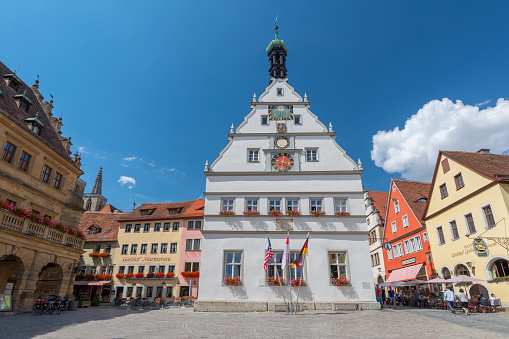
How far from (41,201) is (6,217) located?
189 inches

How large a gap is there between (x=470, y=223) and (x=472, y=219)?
48cm

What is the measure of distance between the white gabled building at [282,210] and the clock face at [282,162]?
73mm

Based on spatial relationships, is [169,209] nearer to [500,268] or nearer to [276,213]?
[276,213]

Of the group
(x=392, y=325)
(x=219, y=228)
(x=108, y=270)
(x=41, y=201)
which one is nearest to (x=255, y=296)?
(x=219, y=228)

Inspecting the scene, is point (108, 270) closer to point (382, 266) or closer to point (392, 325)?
point (382, 266)

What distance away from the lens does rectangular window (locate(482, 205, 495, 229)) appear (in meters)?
19.5

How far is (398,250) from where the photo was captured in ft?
110

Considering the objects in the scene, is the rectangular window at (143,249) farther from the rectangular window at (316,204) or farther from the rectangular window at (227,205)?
the rectangular window at (316,204)

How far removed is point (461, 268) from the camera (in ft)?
74.4

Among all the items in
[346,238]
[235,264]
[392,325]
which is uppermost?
[346,238]

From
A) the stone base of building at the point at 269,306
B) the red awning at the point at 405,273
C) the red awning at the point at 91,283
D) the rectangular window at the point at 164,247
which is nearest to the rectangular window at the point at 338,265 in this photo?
the stone base of building at the point at 269,306

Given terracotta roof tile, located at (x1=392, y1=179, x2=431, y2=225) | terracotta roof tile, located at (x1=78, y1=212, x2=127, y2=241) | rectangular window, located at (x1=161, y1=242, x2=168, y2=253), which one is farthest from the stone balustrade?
terracotta roof tile, located at (x1=392, y1=179, x2=431, y2=225)

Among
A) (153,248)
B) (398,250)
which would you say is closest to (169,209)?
(153,248)

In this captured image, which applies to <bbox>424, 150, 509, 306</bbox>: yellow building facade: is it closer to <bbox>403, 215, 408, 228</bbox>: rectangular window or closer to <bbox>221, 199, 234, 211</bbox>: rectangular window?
<bbox>403, 215, 408, 228</bbox>: rectangular window
